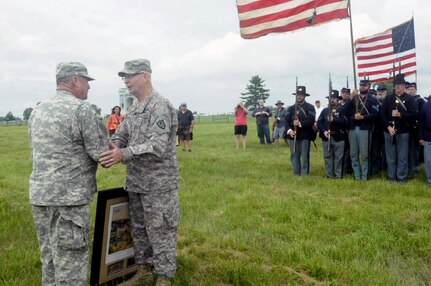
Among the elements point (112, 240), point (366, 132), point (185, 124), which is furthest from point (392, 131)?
point (185, 124)

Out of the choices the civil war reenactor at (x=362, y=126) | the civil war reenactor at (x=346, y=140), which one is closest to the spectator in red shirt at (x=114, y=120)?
the civil war reenactor at (x=346, y=140)

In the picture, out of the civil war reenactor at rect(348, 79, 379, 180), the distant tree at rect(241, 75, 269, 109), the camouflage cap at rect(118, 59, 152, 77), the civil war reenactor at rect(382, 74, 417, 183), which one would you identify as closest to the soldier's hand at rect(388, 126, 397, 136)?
the civil war reenactor at rect(382, 74, 417, 183)

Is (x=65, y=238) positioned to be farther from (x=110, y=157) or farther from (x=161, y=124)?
(x=161, y=124)

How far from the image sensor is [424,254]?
14.3 ft

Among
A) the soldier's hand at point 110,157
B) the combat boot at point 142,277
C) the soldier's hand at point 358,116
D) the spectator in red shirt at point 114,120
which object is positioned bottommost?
the combat boot at point 142,277

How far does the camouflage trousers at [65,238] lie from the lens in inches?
117

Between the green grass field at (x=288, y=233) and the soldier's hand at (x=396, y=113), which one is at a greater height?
the soldier's hand at (x=396, y=113)

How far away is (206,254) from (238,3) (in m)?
6.33

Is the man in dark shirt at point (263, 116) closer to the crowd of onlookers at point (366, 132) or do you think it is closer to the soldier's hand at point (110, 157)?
the crowd of onlookers at point (366, 132)

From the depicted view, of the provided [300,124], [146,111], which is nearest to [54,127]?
[146,111]

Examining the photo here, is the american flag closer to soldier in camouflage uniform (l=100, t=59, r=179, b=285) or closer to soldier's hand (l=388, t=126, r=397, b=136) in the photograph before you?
soldier's hand (l=388, t=126, r=397, b=136)

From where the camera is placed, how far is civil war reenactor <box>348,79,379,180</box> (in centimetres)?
852

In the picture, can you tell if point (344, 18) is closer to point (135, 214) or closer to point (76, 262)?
point (135, 214)

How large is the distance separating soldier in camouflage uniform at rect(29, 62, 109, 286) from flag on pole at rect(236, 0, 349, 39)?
635 cm
